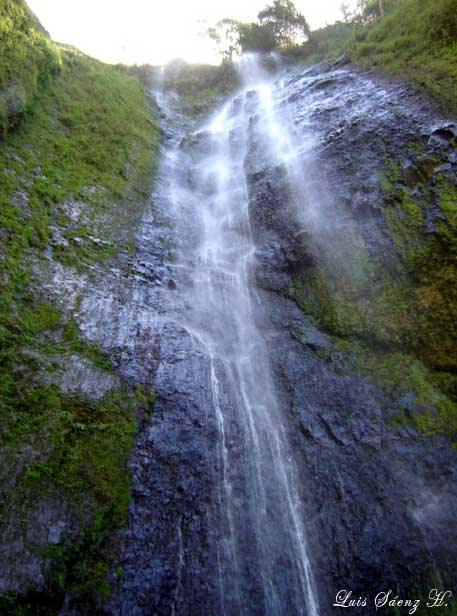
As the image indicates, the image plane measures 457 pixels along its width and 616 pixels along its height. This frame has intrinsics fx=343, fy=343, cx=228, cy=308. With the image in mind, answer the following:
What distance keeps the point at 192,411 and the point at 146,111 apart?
12.3 meters

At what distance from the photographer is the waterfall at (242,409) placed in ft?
13.2

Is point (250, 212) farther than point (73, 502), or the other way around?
point (250, 212)

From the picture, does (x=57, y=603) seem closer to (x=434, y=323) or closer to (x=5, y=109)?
(x=434, y=323)

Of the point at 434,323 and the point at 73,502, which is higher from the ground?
the point at 73,502

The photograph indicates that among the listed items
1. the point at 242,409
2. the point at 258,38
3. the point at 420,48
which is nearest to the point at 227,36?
the point at 258,38

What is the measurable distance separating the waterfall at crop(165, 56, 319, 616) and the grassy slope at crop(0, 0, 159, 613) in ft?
4.31

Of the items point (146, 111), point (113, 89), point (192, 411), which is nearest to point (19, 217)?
point (192, 411)

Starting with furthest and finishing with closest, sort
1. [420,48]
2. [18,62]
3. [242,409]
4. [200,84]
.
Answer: [200,84] < [420,48] < [18,62] < [242,409]

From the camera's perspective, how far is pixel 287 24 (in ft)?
65.0

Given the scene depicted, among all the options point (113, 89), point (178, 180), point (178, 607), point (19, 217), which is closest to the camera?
point (178, 607)

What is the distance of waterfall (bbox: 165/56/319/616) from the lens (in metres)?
4.03

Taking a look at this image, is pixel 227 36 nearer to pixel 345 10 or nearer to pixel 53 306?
pixel 345 10

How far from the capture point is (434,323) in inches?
225

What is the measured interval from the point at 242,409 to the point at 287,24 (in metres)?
23.2
